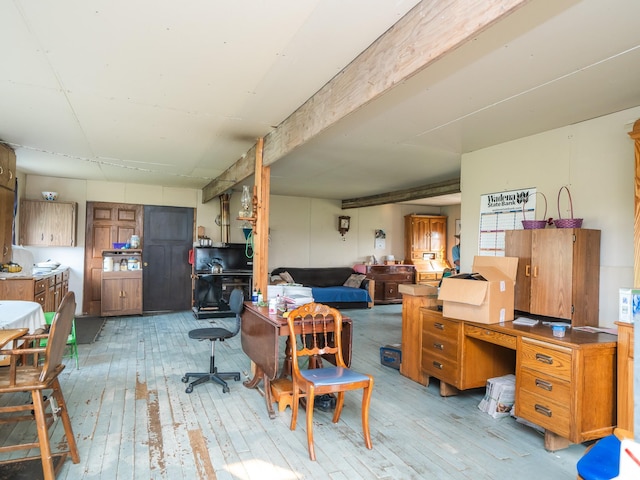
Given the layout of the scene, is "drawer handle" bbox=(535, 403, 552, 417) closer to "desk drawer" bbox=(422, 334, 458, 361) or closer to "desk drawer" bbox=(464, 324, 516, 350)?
"desk drawer" bbox=(464, 324, 516, 350)

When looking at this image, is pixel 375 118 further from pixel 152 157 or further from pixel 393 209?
pixel 393 209

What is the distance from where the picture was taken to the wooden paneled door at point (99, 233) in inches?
275

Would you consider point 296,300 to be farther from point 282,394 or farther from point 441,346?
point 441,346

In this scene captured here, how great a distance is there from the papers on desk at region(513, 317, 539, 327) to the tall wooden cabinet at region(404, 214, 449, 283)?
6.20 meters

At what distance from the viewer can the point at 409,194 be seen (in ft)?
23.7

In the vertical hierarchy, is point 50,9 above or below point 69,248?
above

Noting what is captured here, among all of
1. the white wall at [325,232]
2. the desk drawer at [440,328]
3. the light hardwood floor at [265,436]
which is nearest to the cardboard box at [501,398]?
the light hardwood floor at [265,436]

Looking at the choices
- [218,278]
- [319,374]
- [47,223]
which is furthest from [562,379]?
[47,223]

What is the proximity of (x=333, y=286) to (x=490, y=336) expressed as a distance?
5749mm

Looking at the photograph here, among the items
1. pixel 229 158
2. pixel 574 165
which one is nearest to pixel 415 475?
pixel 574 165

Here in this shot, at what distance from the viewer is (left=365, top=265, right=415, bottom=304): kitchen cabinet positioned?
8773 millimetres

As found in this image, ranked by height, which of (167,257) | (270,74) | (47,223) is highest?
(270,74)

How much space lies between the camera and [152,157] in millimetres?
5094

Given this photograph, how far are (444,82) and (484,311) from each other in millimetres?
1739
